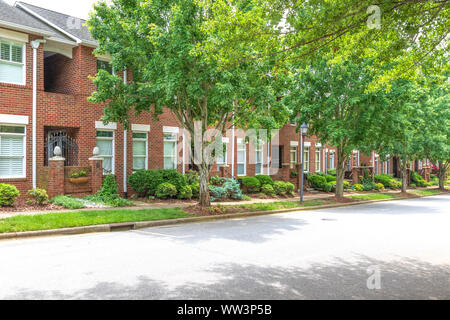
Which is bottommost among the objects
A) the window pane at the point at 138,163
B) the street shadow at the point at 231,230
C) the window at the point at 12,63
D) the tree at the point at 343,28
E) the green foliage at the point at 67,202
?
the street shadow at the point at 231,230

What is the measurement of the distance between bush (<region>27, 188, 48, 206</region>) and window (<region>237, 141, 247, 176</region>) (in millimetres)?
12516

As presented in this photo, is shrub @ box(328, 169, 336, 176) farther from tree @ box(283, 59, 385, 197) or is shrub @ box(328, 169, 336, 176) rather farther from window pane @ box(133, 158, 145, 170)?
window pane @ box(133, 158, 145, 170)

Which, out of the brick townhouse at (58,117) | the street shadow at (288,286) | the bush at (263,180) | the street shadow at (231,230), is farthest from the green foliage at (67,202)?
the bush at (263,180)

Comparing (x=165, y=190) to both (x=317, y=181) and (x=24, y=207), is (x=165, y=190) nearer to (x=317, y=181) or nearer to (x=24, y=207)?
(x=24, y=207)

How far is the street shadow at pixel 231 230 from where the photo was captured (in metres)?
9.33

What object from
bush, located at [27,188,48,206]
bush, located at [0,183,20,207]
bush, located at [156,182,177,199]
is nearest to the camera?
bush, located at [0,183,20,207]

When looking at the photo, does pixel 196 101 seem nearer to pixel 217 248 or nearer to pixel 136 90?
pixel 136 90

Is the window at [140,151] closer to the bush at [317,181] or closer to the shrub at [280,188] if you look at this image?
the shrub at [280,188]

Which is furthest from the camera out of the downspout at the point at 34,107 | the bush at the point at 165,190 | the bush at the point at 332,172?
the bush at the point at 332,172

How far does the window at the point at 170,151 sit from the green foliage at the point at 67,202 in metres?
6.07

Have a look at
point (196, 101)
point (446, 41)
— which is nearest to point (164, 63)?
point (196, 101)

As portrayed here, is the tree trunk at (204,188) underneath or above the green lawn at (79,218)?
above

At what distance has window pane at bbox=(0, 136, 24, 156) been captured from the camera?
541 inches

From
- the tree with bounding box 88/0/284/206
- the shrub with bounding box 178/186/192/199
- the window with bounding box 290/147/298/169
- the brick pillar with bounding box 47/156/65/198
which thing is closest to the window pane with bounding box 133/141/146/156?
the shrub with bounding box 178/186/192/199
